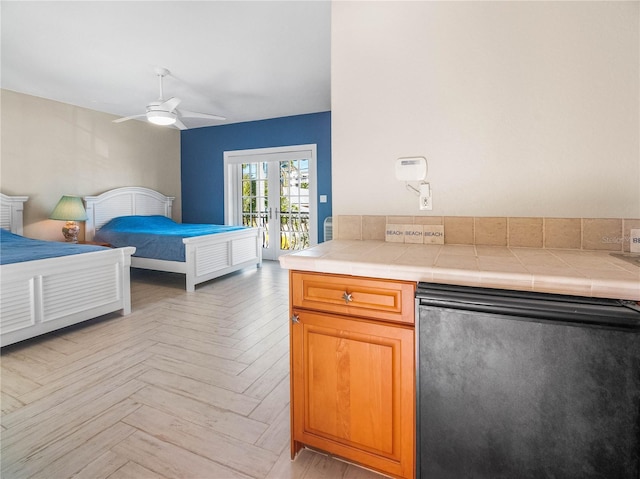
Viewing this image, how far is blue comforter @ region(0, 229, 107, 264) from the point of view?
2.44 meters

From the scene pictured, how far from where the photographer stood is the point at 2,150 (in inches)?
155

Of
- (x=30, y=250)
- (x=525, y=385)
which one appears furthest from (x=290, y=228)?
(x=525, y=385)

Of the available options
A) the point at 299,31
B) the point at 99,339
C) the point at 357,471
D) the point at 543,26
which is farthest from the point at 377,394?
the point at 299,31

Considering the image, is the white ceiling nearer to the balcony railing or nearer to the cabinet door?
the balcony railing

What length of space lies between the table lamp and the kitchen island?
4331mm

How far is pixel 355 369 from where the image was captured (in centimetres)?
121

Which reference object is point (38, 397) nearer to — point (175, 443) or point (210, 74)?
point (175, 443)

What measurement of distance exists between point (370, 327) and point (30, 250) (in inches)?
123

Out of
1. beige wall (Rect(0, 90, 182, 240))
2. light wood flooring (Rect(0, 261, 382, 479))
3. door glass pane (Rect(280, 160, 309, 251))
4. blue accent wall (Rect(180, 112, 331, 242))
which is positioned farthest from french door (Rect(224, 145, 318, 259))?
light wood flooring (Rect(0, 261, 382, 479))

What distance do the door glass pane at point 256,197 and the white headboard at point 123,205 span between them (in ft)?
4.64

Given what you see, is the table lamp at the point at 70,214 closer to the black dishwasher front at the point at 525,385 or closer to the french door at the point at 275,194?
the french door at the point at 275,194

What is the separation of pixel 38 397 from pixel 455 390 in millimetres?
2229

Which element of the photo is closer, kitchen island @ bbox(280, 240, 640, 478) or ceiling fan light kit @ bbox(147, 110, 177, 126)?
kitchen island @ bbox(280, 240, 640, 478)

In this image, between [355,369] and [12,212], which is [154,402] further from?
[12,212]
